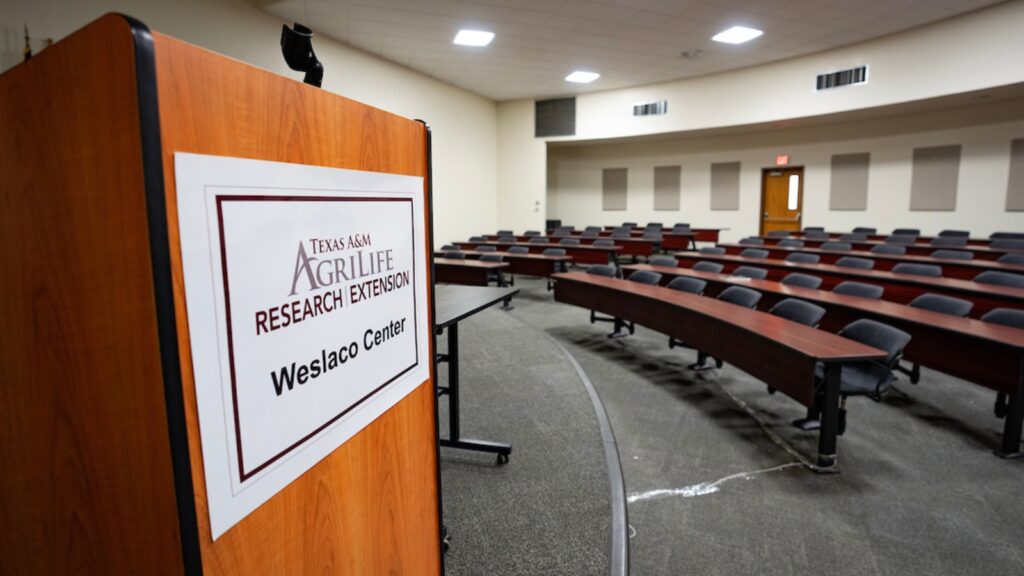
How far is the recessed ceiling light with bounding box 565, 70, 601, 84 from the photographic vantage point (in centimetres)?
1100

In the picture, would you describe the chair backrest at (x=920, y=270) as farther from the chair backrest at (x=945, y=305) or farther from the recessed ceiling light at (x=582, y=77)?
the recessed ceiling light at (x=582, y=77)

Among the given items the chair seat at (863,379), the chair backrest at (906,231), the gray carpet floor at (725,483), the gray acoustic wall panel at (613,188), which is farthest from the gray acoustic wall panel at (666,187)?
the chair seat at (863,379)

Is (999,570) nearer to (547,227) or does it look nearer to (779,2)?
(779,2)

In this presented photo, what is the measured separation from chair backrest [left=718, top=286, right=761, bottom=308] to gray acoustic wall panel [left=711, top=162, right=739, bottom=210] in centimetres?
939

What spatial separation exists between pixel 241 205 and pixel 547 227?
47.1 ft

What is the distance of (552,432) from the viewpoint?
2.95 meters

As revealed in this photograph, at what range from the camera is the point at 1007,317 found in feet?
11.6

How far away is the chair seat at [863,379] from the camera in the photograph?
3.04 meters

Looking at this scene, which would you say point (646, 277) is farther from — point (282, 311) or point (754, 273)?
point (282, 311)

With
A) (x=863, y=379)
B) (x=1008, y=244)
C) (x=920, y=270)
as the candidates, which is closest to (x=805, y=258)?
(x=920, y=270)

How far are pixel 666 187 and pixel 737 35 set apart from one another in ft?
18.0

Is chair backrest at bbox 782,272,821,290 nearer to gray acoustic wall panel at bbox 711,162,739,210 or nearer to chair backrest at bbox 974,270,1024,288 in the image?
chair backrest at bbox 974,270,1024,288

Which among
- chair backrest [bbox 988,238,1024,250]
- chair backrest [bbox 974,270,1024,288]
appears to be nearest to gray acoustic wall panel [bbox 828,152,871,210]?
chair backrest [bbox 988,238,1024,250]

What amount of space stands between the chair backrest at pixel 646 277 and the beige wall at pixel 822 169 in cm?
820
